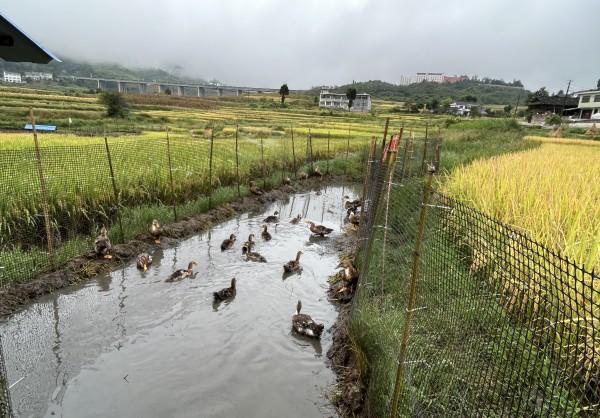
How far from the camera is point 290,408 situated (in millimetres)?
4887

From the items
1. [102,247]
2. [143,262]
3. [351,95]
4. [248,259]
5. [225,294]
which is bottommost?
[248,259]

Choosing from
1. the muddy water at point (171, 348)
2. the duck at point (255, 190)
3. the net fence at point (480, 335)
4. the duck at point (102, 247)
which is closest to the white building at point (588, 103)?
the duck at point (255, 190)

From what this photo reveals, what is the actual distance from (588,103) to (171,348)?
61720 millimetres

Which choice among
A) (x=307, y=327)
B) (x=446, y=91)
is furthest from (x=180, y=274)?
(x=446, y=91)

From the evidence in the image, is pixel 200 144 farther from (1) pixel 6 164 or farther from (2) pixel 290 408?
(2) pixel 290 408

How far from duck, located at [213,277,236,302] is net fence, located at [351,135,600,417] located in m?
2.58

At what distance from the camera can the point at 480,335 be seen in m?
3.73

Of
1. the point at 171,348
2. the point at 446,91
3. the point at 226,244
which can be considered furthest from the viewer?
the point at 446,91

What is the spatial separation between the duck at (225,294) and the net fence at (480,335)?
258 cm

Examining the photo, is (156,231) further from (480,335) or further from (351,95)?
(351,95)

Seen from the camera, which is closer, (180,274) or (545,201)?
(545,201)

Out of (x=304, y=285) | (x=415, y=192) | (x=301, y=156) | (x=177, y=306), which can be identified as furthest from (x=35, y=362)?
(x=301, y=156)

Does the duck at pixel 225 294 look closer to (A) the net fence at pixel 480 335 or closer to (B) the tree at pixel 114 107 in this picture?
(A) the net fence at pixel 480 335

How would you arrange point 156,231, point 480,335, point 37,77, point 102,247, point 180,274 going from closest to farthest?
1. point 480,335
2. point 180,274
3. point 102,247
4. point 156,231
5. point 37,77
